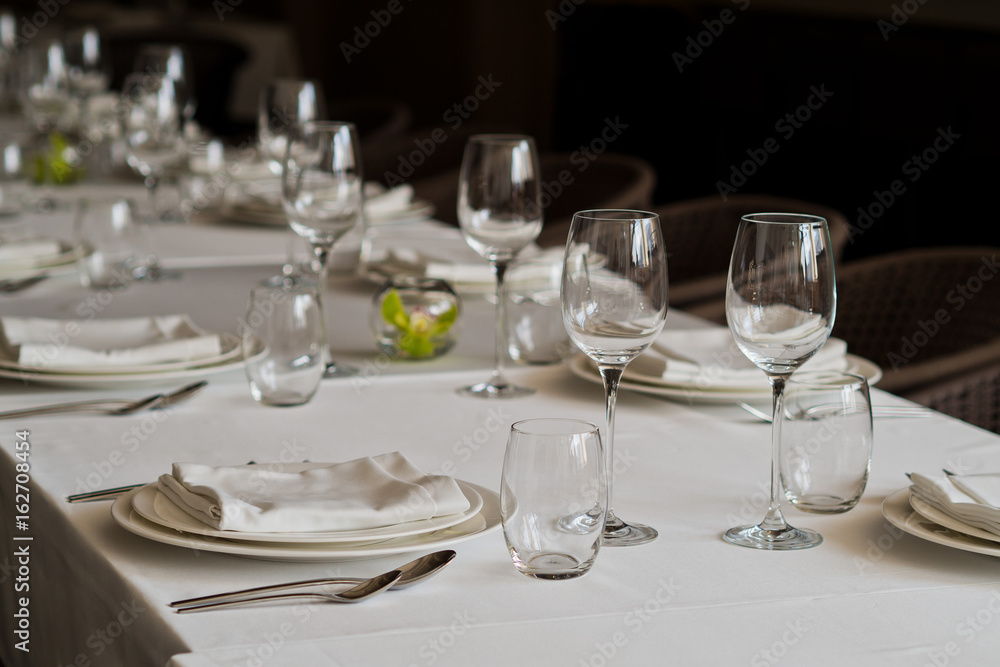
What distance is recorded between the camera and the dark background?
3.79 meters

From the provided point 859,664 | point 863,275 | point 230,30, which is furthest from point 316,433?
point 230,30

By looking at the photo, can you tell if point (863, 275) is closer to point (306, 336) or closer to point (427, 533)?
point (306, 336)

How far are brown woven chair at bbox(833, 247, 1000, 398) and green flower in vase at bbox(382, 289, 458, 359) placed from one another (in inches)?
35.8

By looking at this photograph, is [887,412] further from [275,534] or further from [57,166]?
[57,166]

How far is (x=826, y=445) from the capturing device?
1.02m

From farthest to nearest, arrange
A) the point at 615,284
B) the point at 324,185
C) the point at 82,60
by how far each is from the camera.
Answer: the point at 82,60, the point at 324,185, the point at 615,284

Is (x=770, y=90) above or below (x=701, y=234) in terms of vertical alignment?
above

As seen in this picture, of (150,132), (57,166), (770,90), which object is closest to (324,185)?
(150,132)

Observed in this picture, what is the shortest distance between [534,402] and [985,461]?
49 centimetres

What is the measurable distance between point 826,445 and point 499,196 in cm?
52

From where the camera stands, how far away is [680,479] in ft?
3.65

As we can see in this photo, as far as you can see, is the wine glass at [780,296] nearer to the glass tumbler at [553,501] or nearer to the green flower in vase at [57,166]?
the glass tumbler at [553,501]

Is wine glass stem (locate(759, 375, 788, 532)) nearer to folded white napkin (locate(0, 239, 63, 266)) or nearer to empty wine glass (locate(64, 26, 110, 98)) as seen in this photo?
folded white napkin (locate(0, 239, 63, 266))

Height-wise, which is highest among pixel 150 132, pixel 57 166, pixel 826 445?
pixel 150 132
